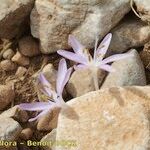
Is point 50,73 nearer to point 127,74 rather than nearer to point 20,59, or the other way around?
point 20,59

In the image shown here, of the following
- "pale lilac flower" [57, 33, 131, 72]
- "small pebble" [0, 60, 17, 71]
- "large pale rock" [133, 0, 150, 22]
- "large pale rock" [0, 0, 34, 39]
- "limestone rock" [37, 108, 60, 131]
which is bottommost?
"limestone rock" [37, 108, 60, 131]

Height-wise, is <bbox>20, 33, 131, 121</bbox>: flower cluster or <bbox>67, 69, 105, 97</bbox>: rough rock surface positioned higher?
<bbox>20, 33, 131, 121</bbox>: flower cluster

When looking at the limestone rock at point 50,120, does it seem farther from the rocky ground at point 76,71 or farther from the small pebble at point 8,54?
the small pebble at point 8,54

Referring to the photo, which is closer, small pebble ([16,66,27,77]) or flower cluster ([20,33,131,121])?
flower cluster ([20,33,131,121])

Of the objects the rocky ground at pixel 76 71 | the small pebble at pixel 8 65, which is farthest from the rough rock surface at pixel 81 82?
the small pebble at pixel 8 65

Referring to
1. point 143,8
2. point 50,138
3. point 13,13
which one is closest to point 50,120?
point 50,138

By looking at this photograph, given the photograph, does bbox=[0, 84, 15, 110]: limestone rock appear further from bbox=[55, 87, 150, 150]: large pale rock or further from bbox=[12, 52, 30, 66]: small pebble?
bbox=[55, 87, 150, 150]: large pale rock

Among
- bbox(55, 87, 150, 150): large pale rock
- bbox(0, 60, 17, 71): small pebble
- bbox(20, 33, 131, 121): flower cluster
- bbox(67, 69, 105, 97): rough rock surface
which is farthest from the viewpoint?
bbox(0, 60, 17, 71): small pebble

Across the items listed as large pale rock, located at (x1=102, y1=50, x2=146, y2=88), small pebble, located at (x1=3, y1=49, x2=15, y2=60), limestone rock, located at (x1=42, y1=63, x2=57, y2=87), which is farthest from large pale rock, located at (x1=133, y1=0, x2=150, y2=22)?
small pebble, located at (x1=3, y1=49, x2=15, y2=60)
